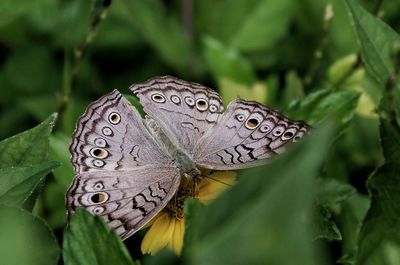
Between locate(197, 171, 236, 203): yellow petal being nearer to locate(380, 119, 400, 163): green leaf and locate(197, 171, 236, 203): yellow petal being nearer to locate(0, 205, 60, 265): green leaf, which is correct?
locate(380, 119, 400, 163): green leaf

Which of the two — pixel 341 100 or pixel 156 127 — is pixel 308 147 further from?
pixel 341 100

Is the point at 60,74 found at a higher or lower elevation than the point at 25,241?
higher

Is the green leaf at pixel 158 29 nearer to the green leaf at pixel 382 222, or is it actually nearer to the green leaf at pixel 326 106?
the green leaf at pixel 326 106

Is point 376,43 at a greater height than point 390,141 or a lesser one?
greater

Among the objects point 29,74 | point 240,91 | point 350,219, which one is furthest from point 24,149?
point 29,74

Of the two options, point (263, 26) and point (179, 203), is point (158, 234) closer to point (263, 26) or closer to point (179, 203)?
point (179, 203)

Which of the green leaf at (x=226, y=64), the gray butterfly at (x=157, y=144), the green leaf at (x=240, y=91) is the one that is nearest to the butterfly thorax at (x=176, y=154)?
the gray butterfly at (x=157, y=144)

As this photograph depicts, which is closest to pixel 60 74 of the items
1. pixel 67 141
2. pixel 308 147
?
pixel 67 141
